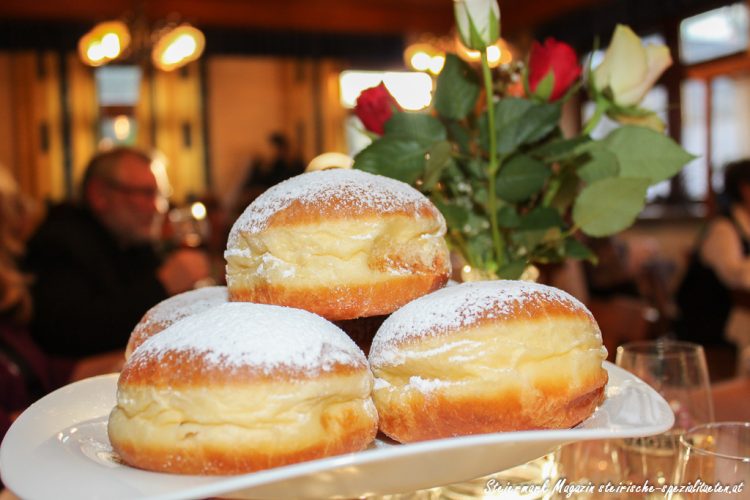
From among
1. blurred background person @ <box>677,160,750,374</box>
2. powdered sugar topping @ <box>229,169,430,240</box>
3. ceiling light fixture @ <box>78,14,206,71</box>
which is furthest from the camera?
ceiling light fixture @ <box>78,14,206,71</box>

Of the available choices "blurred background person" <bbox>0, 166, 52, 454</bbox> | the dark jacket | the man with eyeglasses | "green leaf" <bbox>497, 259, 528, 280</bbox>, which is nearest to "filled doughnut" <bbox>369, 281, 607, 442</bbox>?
"green leaf" <bbox>497, 259, 528, 280</bbox>

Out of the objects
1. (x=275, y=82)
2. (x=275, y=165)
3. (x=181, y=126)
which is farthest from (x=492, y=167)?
(x=275, y=82)

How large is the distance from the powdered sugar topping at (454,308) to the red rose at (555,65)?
41cm

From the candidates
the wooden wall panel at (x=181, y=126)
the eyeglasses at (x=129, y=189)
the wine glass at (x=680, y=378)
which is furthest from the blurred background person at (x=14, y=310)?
the wooden wall panel at (x=181, y=126)

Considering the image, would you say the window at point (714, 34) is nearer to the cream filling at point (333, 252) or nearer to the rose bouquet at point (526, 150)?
the rose bouquet at point (526, 150)

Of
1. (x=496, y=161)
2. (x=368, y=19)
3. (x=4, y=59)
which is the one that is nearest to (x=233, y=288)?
(x=496, y=161)

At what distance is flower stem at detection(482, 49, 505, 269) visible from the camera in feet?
3.32

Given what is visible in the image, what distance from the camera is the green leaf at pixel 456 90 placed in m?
1.08

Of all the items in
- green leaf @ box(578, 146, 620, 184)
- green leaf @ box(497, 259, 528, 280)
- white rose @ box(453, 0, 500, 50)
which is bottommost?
green leaf @ box(497, 259, 528, 280)

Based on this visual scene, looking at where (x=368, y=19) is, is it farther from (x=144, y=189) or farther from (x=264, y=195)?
(x=264, y=195)

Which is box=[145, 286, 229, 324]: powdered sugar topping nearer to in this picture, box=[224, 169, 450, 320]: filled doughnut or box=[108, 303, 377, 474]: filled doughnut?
box=[224, 169, 450, 320]: filled doughnut

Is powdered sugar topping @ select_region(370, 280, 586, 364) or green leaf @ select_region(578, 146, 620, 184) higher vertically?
green leaf @ select_region(578, 146, 620, 184)

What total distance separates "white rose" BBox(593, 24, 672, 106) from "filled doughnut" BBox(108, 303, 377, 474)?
0.63 metres

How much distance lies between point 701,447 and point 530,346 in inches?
7.8
